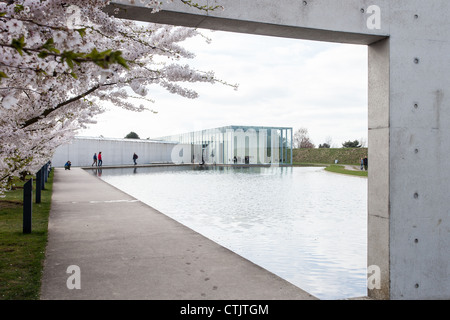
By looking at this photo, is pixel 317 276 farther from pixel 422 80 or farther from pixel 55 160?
pixel 55 160

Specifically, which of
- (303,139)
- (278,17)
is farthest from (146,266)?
(303,139)

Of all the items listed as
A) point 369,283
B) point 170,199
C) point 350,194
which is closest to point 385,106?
point 369,283

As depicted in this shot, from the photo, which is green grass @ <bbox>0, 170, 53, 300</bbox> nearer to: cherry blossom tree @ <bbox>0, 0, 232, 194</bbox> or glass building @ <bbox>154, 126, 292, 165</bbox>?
cherry blossom tree @ <bbox>0, 0, 232, 194</bbox>

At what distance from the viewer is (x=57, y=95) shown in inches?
187

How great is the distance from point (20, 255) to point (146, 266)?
195 centimetres

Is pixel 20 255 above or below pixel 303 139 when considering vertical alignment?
below

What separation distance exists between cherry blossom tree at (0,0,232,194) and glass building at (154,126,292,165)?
38.0m

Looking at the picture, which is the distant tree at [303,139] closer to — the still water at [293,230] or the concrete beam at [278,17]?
the still water at [293,230]

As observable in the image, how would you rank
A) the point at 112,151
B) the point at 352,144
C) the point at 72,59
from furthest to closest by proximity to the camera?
the point at 352,144 < the point at 112,151 < the point at 72,59

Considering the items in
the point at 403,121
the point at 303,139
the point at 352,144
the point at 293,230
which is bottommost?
the point at 293,230

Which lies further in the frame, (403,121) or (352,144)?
(352,144)

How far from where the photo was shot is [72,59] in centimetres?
194

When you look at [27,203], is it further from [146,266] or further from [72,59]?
[72,59]

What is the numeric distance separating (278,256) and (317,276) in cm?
92
